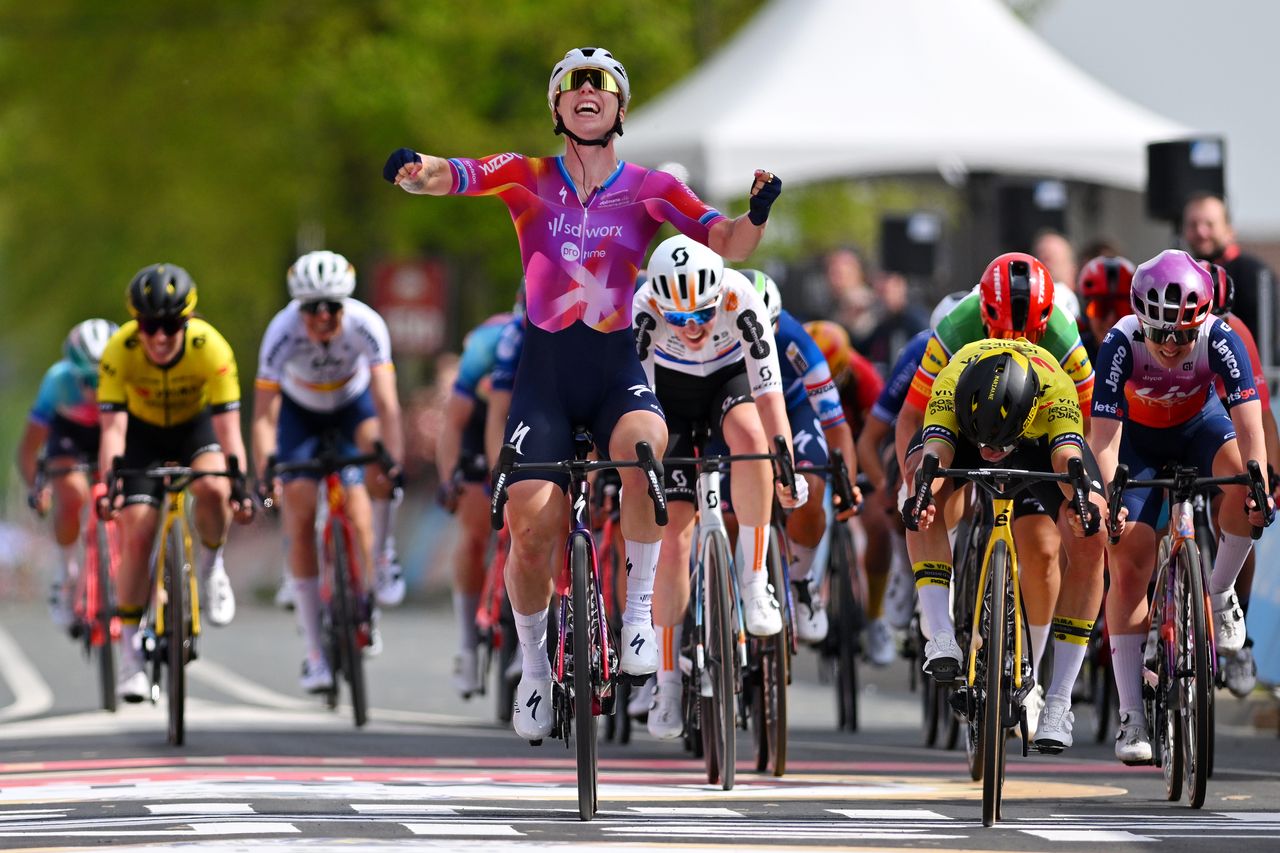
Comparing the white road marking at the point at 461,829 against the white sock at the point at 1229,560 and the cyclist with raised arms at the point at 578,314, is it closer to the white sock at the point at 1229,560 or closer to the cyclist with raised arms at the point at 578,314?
the cyclist with raised arms at the point at 578,314

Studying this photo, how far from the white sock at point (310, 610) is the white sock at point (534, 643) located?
502cm

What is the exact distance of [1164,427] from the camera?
37.1 feet

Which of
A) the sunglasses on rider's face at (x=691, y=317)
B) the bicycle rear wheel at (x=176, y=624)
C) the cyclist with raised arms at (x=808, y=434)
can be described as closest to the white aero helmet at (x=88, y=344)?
the bicycle rear wheel at (x=176, y=624)

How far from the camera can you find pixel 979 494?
10.6 meters

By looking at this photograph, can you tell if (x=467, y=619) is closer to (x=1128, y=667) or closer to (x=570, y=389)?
(x=1128, y=667)

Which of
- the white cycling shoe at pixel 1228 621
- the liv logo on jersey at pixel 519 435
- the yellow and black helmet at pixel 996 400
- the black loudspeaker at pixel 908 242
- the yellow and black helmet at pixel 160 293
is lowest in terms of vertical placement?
the white cycling shoe at pixel 1228 621

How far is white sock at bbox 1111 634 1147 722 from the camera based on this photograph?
11.0 m

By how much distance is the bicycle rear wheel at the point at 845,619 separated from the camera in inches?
577

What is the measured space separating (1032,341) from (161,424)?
5.08 m

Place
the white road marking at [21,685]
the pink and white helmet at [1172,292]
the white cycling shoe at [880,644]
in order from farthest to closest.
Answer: the white road marking at [21,685] < the white cycling shoe at [880,644] < the pink and white helmet at [1172,292]

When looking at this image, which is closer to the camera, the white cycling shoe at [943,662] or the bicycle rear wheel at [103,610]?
the white cycling shoe at [943,662]

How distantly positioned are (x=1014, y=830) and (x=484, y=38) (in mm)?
26676

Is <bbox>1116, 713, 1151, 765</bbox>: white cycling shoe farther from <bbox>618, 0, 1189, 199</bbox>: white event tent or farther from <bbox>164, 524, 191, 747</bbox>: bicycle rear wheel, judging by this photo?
<bbox>618, 0, 1189, 199</bbox>: white event tent

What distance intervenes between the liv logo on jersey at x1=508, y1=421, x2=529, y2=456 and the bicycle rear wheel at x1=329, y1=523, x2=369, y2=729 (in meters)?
4.82
